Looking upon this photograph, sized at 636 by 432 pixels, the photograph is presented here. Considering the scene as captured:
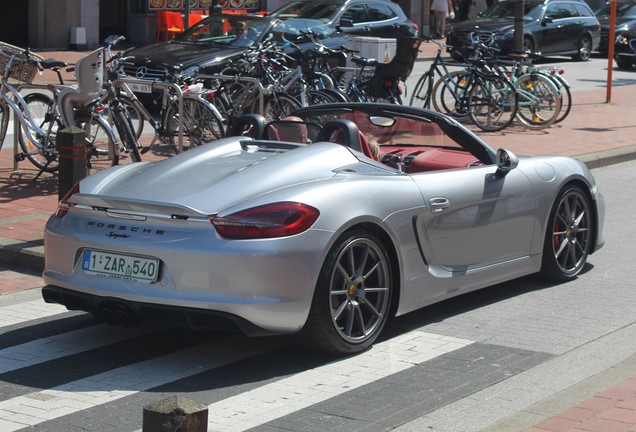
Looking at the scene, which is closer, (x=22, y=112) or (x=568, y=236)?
(x=568, y=236)

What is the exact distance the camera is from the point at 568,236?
8469mm

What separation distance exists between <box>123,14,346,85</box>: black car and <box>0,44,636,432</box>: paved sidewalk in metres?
3.41

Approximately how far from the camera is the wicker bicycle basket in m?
12.0

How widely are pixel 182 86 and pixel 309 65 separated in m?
2.94

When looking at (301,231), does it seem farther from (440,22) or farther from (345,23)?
(440,22)

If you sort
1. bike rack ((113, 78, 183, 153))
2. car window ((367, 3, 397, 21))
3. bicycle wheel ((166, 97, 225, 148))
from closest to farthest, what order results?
bike rack ((113, 78, 183, 153)), bicycle wheel ((166, 97, 225, 148)), car window ((367, 3, 397, 21))

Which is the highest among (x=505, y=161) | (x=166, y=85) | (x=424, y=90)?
(x=166, y=85)

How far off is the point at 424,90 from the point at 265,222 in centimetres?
1249

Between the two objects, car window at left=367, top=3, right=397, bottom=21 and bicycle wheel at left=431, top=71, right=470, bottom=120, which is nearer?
bicycle wheel at left=431, top=71, right=470, bottom=120

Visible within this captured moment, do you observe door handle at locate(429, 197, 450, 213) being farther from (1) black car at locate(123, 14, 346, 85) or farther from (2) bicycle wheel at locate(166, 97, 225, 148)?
(1) black car at locate(123, 14, 346, 85)

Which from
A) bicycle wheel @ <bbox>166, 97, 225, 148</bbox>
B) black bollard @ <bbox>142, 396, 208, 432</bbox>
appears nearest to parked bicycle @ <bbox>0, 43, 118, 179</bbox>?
bicycle wheel @ <bbox>166, 97, 225, 148</bbox>

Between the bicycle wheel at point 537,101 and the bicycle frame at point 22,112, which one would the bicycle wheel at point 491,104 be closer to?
the bicycle wheel at point 537,101

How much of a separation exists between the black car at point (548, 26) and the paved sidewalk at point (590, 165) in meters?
5.32

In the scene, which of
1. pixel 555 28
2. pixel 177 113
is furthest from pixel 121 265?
pixel 555 28
